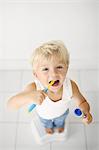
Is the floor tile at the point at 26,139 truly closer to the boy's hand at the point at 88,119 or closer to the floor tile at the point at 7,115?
the floor tile at the point at 7,115

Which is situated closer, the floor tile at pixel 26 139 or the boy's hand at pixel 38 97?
the boy's hand at pixel 38 97

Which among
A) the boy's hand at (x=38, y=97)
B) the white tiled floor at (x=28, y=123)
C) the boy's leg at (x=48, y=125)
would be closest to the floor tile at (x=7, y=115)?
the white tiled floor at (x=28, y=123)

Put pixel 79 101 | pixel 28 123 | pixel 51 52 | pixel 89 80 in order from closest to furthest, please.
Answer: pixel 51 52 < pixel 79 101 < pixel 28 123 < pixel 89 80

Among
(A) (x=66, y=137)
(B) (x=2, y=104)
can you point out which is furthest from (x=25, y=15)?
(A) (x=66, y=137)

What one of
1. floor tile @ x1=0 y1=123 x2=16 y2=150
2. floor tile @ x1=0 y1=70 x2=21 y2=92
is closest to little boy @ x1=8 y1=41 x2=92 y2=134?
floor tile @ x1=0 y1=123 x2=16 y2=150

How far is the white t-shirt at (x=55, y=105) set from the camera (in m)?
0.97

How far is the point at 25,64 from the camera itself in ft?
4.16

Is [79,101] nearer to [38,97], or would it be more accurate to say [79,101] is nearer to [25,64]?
[38,97]

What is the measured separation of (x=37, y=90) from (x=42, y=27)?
35 cm

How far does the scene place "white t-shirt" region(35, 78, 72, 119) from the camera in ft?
3.18

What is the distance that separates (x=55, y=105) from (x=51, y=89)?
0.06m

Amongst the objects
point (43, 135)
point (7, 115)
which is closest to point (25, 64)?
point (7, 115)

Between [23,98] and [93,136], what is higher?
[23,98]

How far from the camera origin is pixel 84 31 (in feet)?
4.04
